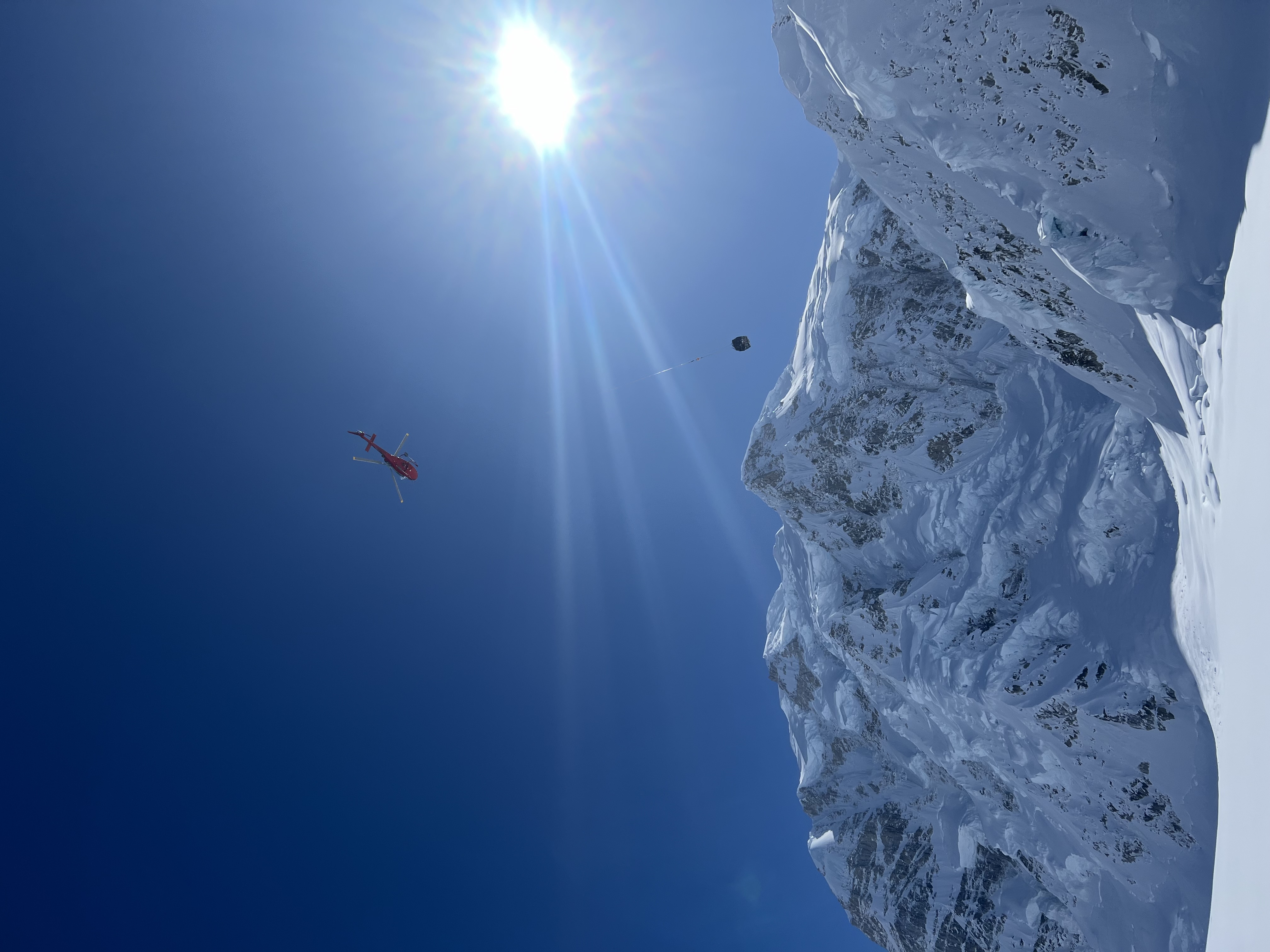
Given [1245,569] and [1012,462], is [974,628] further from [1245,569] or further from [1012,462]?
[1245,569]

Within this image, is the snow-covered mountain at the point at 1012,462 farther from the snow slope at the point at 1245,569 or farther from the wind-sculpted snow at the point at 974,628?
the snow slope at the point at 1245,569

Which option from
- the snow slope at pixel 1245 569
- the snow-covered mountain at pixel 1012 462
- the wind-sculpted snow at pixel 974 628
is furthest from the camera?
the wind-sculpted snow at pixel 974 628

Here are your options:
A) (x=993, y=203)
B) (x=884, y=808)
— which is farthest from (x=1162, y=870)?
(x=993, y=203)

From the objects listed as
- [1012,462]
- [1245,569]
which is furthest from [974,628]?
[1245,569]

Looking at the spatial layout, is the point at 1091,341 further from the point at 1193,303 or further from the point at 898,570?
the point at 898,570

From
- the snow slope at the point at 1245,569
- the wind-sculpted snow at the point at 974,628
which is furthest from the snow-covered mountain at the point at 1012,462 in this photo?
the snow slope at the point at 1245,569

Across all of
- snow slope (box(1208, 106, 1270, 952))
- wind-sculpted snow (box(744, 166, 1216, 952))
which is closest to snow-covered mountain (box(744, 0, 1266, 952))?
wind-sculpted snow (box(744, 166, 1216, 952))
